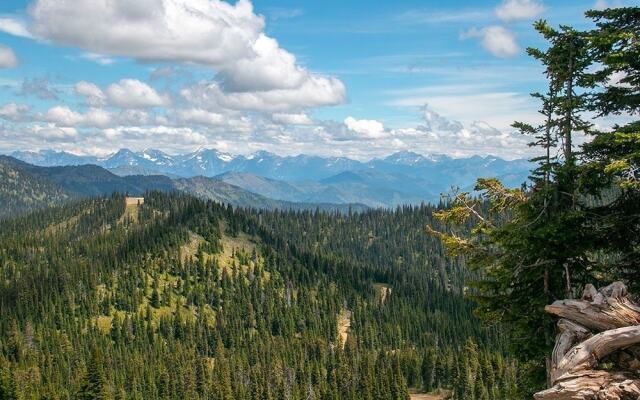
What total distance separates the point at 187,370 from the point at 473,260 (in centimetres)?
15344

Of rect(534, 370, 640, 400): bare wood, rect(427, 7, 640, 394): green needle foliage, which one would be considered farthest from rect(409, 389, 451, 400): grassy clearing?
rect(534, 370, 640, 400): bare wood

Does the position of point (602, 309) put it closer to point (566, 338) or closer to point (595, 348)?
point (595, 348)

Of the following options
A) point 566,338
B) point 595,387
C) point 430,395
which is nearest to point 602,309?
point 566,338

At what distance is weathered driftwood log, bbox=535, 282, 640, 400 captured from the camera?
17.5 metres

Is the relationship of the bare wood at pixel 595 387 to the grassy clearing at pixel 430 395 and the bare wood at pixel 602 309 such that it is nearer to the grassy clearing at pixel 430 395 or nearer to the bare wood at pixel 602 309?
the bare wood at pixel 602 309

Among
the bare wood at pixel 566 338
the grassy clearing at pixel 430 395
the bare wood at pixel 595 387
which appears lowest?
the grassy clearing at pixel 430 395

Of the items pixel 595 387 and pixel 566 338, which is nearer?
pixel 595 387

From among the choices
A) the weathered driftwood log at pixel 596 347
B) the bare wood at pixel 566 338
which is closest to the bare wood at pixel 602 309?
the weathered driftwood log at pixel 596 347

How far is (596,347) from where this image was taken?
1841cm

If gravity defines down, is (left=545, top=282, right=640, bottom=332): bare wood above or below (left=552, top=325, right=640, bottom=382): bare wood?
above

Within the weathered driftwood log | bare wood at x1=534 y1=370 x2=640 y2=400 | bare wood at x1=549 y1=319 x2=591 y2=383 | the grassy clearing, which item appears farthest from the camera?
the grassy clearing

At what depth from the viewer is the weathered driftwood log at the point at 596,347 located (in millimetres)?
17484

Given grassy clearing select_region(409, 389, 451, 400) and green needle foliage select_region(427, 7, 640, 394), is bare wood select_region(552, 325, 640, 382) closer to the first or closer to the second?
green needle foliage select_region(427, 7, 640, 394)

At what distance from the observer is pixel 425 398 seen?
168500 millimetres
